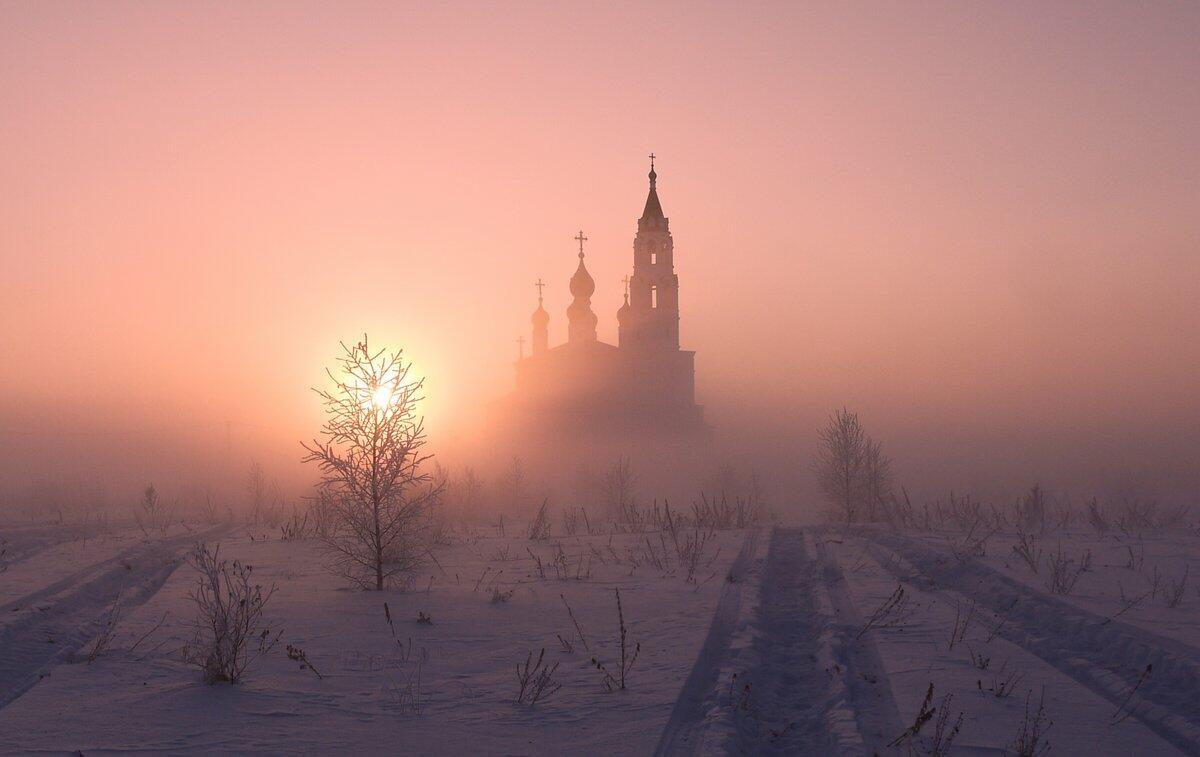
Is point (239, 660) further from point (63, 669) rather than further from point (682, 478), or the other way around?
point (682, 478)

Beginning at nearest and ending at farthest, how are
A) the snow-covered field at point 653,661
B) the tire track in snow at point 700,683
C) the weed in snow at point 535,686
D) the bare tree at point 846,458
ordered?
the tire track in snow at point 700,683 < the snow-covered field at point 653,661 < the weed in snow at point 535,686 < the bare tree at point 846,458

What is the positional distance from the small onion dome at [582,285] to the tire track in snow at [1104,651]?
169 feet

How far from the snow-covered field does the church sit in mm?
46560

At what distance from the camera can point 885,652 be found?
6.38 meters

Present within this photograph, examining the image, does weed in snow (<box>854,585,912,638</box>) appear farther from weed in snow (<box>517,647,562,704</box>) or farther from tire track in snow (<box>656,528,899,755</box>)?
weed in snow (<box>517,647,562,704</box>)

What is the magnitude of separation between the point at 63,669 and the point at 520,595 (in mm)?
4670

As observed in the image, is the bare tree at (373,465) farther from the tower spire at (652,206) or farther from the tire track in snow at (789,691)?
the tower spire at (652,206)

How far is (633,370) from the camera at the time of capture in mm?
58375

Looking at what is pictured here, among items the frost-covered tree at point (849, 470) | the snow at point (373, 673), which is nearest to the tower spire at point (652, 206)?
the frost-covered tree at point (849, 470)

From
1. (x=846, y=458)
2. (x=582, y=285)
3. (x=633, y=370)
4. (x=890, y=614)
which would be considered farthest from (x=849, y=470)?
(x=582, y=285)

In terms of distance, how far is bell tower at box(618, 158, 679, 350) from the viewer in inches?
2213

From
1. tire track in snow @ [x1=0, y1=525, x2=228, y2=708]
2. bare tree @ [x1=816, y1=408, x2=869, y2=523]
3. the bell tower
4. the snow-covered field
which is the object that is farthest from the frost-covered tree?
the bell tower

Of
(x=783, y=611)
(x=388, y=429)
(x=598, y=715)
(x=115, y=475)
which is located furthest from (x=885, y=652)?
(x=115, y=475)

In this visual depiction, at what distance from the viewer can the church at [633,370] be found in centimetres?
5681
